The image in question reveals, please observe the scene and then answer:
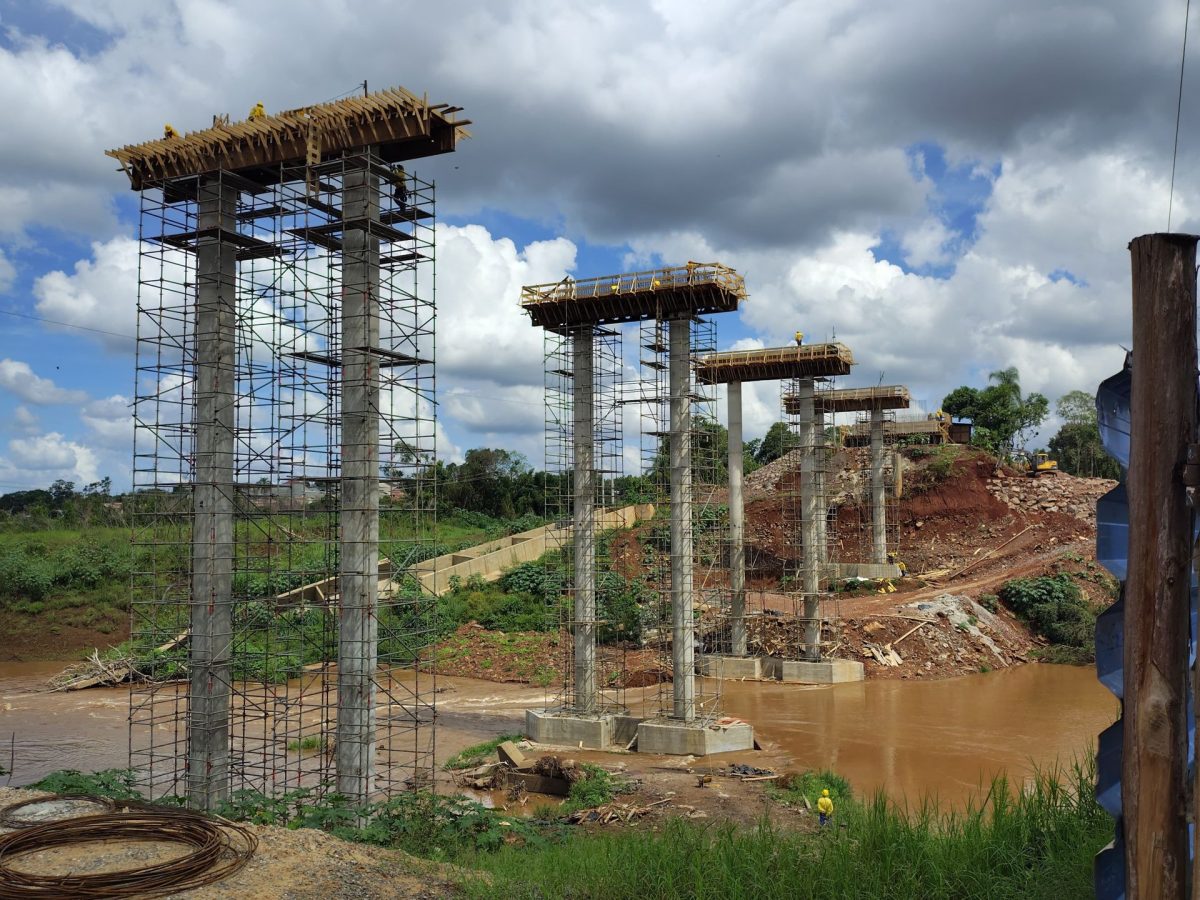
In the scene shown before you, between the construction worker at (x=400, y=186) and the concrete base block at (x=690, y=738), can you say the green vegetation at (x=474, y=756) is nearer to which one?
the concrete base block at (x=690, y=738)

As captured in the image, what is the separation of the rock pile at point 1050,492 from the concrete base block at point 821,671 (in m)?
19.9

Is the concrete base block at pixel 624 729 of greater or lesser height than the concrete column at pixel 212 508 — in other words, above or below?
below

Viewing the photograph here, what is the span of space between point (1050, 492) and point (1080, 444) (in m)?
22.7

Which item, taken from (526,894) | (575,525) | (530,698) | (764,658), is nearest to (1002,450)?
(764,658)

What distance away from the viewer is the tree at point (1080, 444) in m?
63.3

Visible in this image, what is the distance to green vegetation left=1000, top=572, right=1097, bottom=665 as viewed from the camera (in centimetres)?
3153

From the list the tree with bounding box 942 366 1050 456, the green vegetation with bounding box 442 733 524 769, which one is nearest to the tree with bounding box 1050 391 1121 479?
the tree with bounding box 942 366 1050 456

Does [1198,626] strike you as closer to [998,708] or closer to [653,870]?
[653,870]

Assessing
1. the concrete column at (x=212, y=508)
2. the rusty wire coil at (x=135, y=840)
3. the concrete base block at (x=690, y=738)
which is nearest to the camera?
the rusty wire coil at (x=135, y=840)

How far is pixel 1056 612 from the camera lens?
108 ft

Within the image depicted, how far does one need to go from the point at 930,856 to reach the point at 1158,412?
13.7ft

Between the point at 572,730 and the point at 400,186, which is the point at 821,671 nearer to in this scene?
the point at 572,730

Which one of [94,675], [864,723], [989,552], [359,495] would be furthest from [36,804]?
[989,552]

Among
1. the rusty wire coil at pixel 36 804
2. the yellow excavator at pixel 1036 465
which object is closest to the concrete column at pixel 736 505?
the rusty wire coil at pixel 36 804
